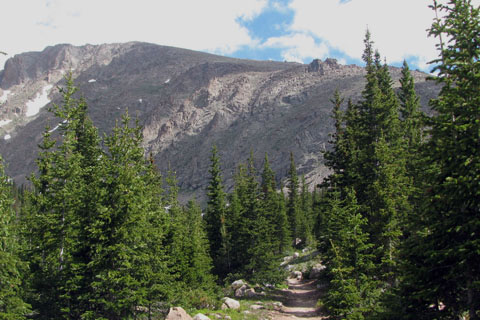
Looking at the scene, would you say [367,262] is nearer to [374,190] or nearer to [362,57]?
→ [374,190]

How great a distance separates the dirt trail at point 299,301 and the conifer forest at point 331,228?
2.80 meters

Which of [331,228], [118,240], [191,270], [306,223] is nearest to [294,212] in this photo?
[306,223]

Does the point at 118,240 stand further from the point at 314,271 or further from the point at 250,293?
the point at 314,271

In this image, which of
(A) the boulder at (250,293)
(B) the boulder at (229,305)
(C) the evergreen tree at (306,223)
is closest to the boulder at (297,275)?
(A) the boulder at (250,293)

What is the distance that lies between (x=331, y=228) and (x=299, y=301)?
36.0 ft

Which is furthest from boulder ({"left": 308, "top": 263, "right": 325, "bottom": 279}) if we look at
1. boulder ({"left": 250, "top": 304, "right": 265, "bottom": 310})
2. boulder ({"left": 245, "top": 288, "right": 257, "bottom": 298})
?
boulder ({"left": 250, "top": 304, "right": 265, "bottom": 310})

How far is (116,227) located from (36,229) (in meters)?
7.48

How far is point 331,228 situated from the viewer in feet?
77.4

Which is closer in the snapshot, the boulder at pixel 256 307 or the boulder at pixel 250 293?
the boulder at pixel 256 307

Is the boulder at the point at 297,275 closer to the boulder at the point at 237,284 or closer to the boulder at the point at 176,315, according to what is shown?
the boulder at the point at 237,284

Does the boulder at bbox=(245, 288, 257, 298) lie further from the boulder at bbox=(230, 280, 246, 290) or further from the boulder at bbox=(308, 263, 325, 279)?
the boulder at bbox=(308, 263, 325, 279)

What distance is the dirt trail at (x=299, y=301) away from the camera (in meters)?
25.7

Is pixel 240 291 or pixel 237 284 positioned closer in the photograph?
pixel 240 291

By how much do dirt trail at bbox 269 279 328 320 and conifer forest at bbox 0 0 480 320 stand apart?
2805mm
